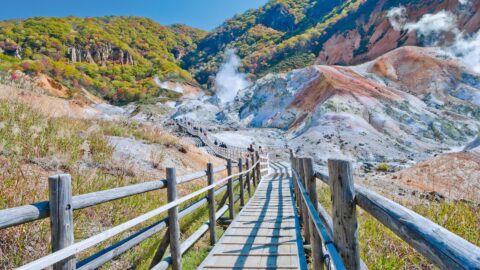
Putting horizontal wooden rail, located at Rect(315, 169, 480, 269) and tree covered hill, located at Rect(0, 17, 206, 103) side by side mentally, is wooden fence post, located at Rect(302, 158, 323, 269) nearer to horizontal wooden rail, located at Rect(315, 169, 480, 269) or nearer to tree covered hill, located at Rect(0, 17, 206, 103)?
horizontal wooden rail, located at Rect(315, 169, 480, 269)

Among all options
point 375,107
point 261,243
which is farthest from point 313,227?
point 375,107

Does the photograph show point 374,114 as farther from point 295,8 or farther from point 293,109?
point 295,8

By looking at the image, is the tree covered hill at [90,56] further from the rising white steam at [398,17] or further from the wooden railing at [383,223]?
the wooden railing at [383,223]

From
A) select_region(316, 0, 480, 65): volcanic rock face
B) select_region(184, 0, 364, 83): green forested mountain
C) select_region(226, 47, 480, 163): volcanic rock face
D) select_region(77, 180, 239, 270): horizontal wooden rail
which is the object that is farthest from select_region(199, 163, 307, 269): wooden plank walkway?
select_region(184, 0, 364, 83): green forested mountain

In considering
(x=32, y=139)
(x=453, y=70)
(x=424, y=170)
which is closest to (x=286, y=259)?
(x=32, y=139)

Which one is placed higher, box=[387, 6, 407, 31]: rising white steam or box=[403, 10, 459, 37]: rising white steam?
box=[387, 6, 407, 31]: rising white steam

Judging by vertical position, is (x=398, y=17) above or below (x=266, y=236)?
above

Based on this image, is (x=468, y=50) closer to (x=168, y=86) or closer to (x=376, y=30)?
(x=376, y=30)

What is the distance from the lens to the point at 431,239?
1155mm

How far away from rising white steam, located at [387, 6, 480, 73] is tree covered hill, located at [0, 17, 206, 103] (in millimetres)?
59336

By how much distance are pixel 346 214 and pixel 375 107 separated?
3631cm

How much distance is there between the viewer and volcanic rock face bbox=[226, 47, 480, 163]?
29.6 meters

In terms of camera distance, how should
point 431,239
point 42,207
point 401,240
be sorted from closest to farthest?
1. point 431,239
2. point 42,207
3. point 401,240

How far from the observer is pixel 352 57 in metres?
80.9
